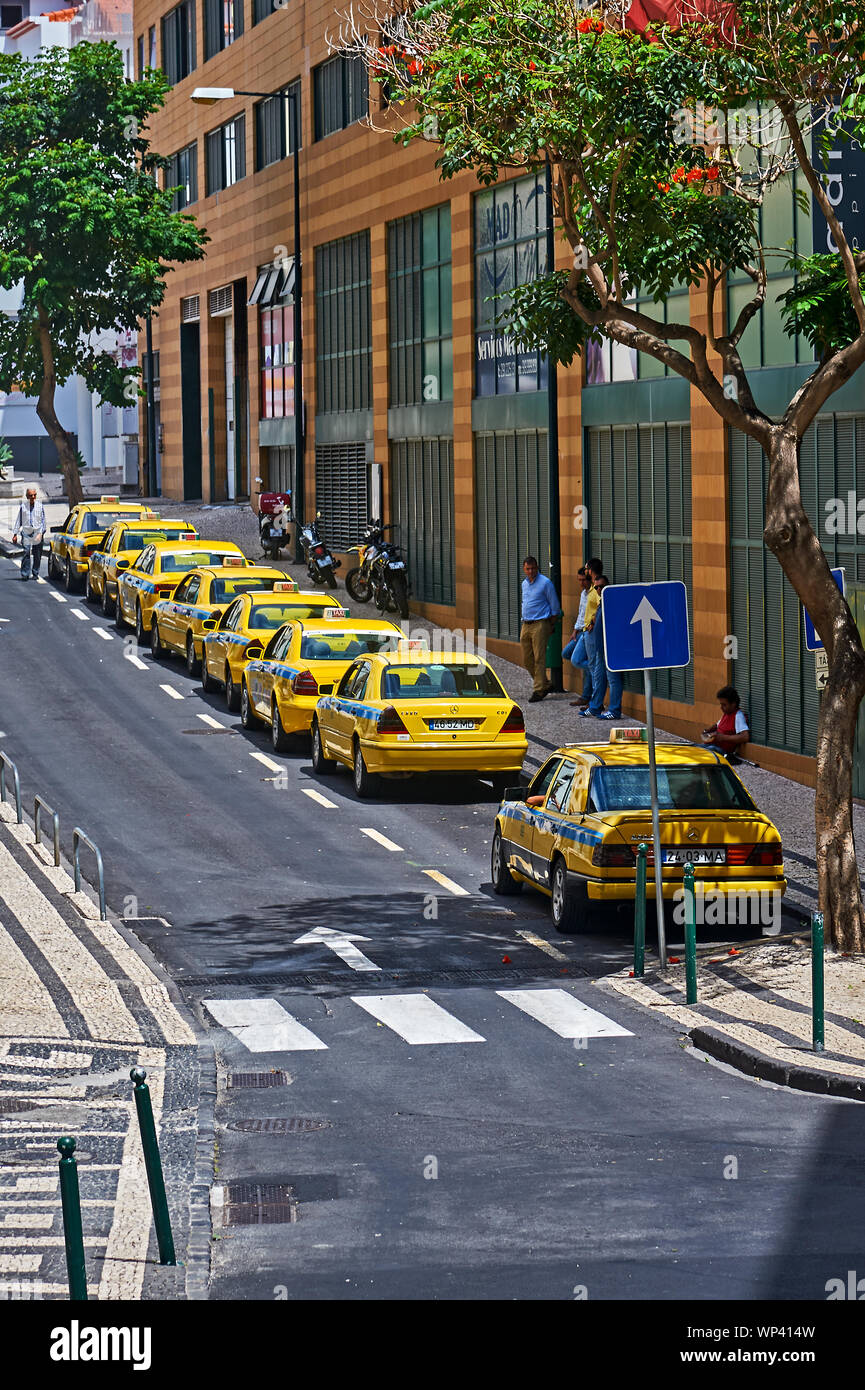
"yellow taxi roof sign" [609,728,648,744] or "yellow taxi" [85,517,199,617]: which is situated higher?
"yellow taxi" [85,517,199,617]

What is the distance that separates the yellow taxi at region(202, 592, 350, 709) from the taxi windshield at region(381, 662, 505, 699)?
5.60 meters

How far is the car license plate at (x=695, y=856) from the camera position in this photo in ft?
56.3

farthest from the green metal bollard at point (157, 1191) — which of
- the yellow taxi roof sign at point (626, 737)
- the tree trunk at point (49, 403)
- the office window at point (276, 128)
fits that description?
the tree trunk at point (49, 403)

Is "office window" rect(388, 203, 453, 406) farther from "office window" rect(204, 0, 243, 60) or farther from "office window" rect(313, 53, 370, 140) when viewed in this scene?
"office window" rect(204, 0, 243, 60)

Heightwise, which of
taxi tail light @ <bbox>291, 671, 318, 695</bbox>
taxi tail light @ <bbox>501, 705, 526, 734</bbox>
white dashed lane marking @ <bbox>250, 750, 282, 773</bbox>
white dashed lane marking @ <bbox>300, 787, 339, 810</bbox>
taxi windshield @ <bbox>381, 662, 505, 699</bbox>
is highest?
taxi windshield @ <bbox>381, 662, 505, 699</bbox>

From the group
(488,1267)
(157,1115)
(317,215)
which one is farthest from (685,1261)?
(317,215)

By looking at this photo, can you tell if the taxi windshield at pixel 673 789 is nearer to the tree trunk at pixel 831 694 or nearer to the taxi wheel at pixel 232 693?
the tree trunk at pixel 831 694

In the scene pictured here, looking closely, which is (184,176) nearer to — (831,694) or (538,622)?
(538,622)

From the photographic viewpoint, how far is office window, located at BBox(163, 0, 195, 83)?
62.2 metres

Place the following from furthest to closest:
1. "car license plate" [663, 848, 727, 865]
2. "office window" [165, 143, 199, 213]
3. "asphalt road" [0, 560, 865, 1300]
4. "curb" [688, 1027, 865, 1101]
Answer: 1. "office window" [165, 143, 199, 213]
2. "car license plate" [663, 848, 727, 865]
3. "curb" [688, 1027, 865, 1101]
4. "asphalt road" [0, 560, 865, 1300]

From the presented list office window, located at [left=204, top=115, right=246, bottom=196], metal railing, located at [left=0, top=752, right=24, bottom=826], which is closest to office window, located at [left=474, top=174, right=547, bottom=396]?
metal railing, located at [left=0, top=752, right=24, bottom=826]

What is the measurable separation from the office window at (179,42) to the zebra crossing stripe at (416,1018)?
5093 cm
